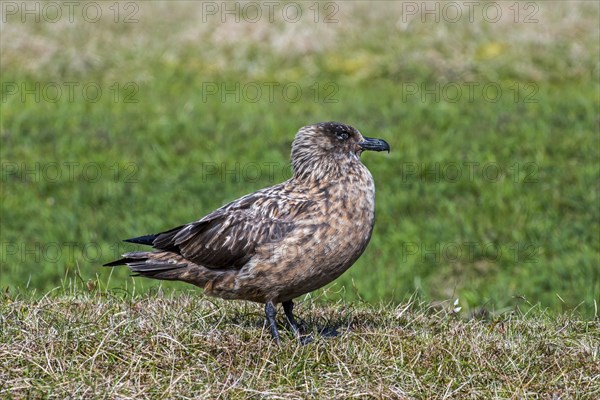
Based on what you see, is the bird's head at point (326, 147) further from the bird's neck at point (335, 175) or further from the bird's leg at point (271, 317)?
the bird's leg at point (271, 317)

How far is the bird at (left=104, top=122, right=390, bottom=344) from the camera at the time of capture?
5.53 meters

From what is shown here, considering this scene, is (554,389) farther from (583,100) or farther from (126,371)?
(583,100)

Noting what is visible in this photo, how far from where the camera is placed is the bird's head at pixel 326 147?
6.01 meters

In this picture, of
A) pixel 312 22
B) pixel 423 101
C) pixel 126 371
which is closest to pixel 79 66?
pixel 312 22

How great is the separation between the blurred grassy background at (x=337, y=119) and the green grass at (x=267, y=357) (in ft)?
2.93

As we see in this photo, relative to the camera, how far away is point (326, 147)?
6.08 metres

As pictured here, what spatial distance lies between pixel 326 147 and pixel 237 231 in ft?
2.52

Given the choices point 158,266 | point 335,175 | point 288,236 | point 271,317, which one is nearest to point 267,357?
point 271,317

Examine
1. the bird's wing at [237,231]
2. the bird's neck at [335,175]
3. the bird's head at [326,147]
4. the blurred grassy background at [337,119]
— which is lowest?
the blurred grassy background at [337,119]

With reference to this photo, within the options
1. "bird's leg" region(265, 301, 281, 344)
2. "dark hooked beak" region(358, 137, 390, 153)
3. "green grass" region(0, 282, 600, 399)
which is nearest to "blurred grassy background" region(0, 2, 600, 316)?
"green grass" region(0, 282, 600, 399)

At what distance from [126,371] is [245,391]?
0.60 m

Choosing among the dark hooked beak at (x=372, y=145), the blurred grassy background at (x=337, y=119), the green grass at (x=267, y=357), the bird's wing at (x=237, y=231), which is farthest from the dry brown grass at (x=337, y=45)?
the green grass at (x=267, y=357)

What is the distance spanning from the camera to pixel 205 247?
5.84 m

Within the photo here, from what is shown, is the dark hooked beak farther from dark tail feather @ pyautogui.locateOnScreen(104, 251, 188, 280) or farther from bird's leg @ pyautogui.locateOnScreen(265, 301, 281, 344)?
dark tail feather @ pyautogui.locateOnScreen(104, 251, 188, 280)
